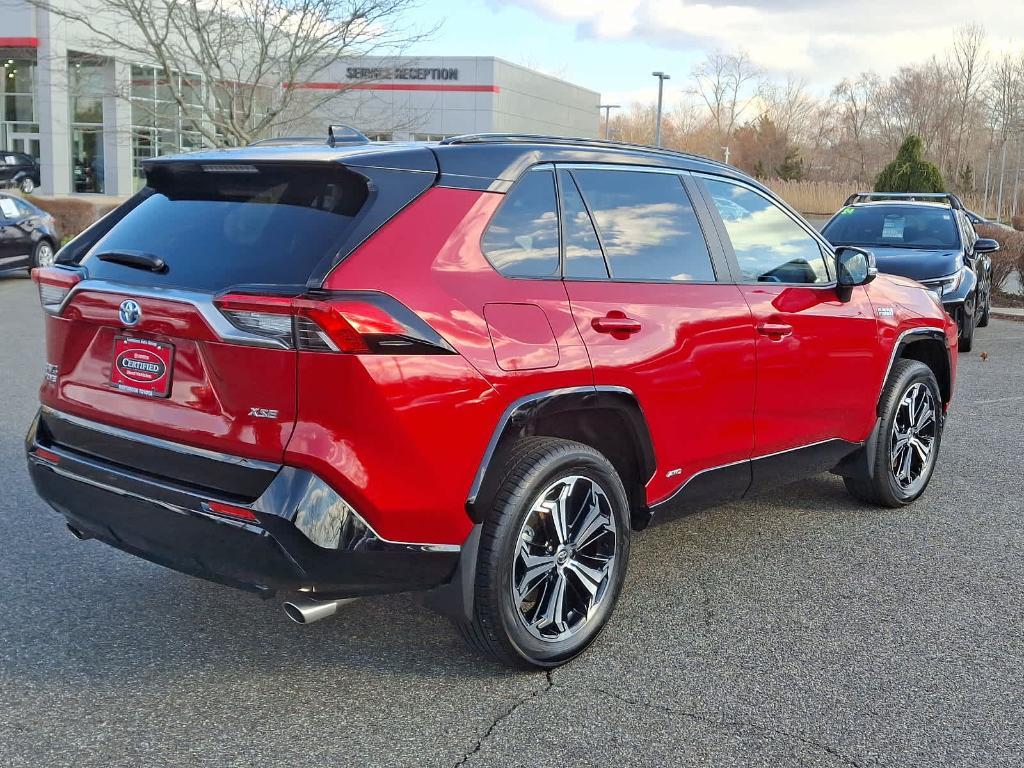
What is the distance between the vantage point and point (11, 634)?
397 centimetres

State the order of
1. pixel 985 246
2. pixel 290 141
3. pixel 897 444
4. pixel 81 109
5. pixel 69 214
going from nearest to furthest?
pixel 290 141
pixel 897 444
pixel 985 246
pixel 69 214
pixel 81 109

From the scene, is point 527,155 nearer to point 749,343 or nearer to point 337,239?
point 337,239

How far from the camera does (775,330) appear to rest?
4.66m

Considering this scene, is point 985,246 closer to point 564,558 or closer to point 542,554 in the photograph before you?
point 564,558

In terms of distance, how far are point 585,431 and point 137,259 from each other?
5.55 ft

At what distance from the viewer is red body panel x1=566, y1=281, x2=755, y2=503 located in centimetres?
389

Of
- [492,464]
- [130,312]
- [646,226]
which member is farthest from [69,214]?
[492,464]

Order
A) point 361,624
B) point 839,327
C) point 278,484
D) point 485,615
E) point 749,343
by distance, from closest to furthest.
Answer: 1. point 278,484
2. point 485,615
3. point 361,624
4. point 749,343
5. point 839,327

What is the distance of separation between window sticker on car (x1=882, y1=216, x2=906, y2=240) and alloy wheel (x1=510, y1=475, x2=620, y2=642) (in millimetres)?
9801

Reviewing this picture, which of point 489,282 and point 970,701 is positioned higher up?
point 489,282

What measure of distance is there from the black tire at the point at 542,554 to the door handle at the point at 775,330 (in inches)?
43.7

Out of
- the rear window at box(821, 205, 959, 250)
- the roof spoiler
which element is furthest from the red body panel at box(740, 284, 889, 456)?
the rear window at box(821, 205, 959, 250)

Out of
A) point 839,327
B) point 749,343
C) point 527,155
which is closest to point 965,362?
point 839,327

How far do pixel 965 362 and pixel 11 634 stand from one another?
34.0 feet
